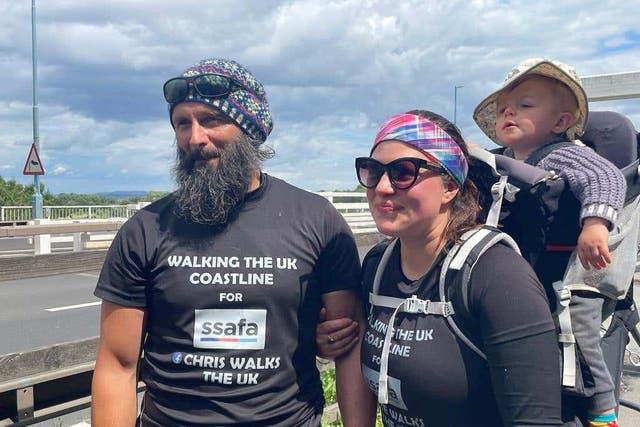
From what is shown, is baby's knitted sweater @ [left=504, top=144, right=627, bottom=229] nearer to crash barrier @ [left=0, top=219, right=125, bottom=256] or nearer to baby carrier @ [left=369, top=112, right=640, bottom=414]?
baby carrier @ [left=369, top=112, right=640, bottom=414]

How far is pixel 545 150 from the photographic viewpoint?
2326mm

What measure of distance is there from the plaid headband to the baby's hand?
41 centimetres

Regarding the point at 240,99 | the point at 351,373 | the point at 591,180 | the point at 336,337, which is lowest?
the point at 351,373

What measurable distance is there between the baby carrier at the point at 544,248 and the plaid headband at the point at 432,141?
139 mm

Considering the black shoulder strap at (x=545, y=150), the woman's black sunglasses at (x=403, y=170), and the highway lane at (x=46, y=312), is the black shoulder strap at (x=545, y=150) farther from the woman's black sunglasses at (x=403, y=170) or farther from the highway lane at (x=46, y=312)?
the highway lane at (x=46, y=312)

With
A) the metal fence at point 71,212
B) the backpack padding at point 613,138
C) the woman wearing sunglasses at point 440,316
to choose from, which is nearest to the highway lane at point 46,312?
the woman wearing sunglasses at point 440,316

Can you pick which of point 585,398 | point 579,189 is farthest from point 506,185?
point 585,398

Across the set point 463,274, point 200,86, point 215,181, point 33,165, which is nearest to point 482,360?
point 463,274

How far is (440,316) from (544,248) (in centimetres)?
46

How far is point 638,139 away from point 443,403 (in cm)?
140

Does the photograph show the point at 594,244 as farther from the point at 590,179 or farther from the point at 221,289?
the point at 221,289

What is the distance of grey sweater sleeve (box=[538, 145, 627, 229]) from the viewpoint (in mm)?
2004

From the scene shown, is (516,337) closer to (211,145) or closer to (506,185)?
(506,185)

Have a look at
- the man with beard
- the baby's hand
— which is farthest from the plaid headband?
the man with beard
